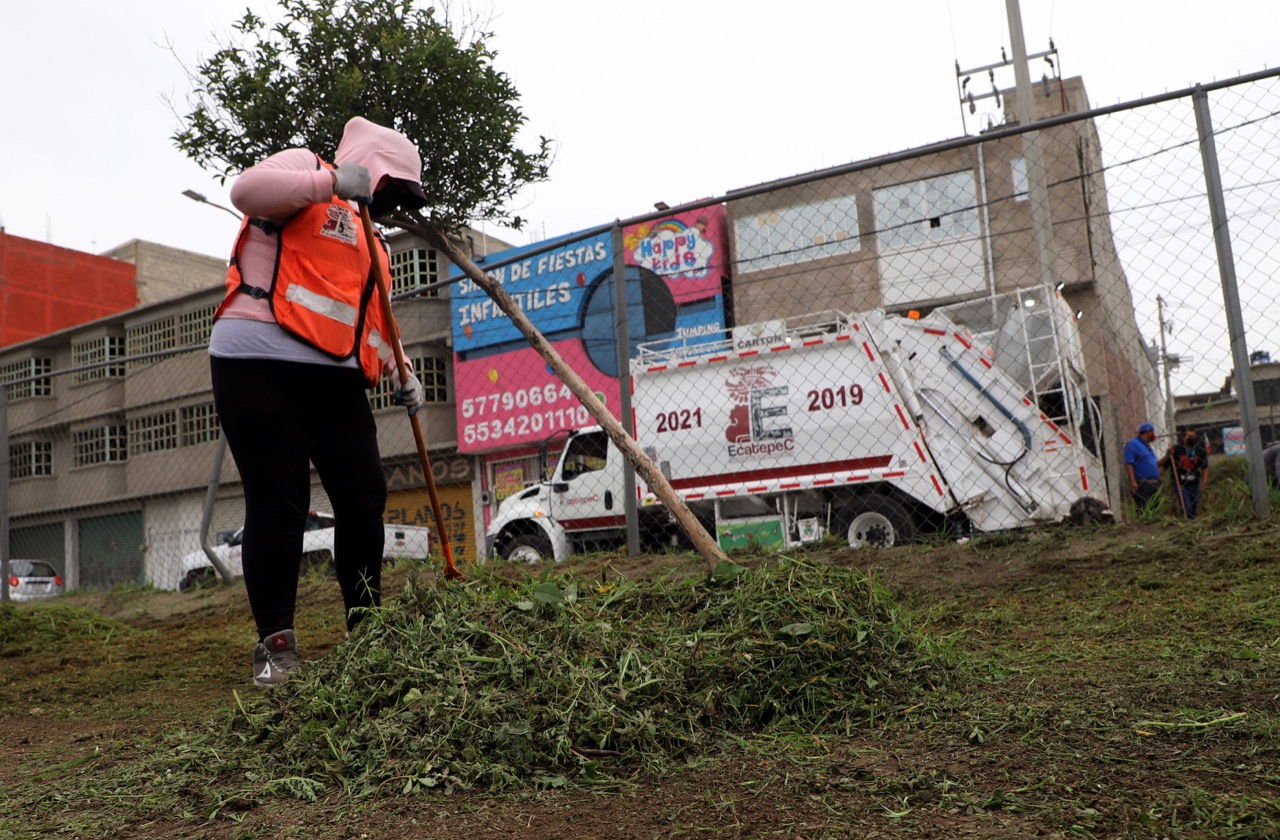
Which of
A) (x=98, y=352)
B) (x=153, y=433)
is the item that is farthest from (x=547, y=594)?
(x=98, y=352)

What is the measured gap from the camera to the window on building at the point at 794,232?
48.5 ft

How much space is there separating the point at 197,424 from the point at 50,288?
12650 mm

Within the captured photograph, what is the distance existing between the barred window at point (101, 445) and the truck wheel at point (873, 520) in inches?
976

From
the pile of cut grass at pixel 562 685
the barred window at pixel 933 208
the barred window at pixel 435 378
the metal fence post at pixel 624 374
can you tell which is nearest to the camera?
the pile of cut grass at pixel 562 685

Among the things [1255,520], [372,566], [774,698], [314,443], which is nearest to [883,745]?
[774,698]

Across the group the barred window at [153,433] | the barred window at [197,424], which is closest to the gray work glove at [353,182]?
the barred window at [197,424]

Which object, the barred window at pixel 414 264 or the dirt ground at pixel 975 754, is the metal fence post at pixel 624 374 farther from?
the barred window at pixel 414 264

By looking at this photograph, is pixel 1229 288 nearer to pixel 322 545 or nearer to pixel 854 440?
pixel 854 440

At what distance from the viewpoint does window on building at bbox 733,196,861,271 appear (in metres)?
14.8

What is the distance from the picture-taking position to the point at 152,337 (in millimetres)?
28547

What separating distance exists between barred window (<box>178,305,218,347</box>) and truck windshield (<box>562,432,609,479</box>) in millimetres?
17802

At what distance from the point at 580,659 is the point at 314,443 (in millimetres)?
1404

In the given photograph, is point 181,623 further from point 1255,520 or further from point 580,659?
point 1255,520

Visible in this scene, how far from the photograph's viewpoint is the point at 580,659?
2.27m
